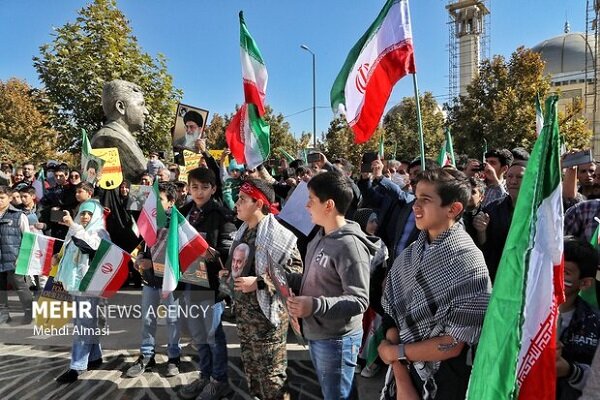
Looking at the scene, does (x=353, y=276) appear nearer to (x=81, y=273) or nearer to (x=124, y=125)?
(x=81, y=273)

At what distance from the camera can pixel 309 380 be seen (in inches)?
159

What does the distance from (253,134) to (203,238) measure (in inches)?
55.2

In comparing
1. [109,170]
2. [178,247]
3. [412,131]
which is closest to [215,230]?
[178,247]

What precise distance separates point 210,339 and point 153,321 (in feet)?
2.67

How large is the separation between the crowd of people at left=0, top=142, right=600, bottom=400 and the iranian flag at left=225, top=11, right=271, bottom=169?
51cm

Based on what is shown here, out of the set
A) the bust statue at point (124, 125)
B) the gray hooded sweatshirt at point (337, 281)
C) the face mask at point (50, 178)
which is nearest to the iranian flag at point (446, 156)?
the gray hooded sweatshirt at point (337, 281)

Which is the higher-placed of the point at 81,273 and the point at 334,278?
the point at 334,278

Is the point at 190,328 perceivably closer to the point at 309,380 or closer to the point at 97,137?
the point at 309,380

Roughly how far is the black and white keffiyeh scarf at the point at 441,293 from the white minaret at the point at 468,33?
56.8 metres

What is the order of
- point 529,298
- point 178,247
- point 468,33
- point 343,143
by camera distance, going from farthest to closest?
1. point 468,33
2. point 343,143
3. point 178,247
4. point 529,298

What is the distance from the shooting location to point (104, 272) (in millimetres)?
4203

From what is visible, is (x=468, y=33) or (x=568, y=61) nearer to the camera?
(x=568, y=61)

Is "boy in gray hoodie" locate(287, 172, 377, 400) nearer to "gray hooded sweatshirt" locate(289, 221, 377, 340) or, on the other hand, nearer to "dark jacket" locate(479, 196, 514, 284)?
"gray hooded sweatshirt" locate(289, 221, 377, 340)

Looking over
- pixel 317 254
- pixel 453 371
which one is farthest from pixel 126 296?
pixel 453 371
